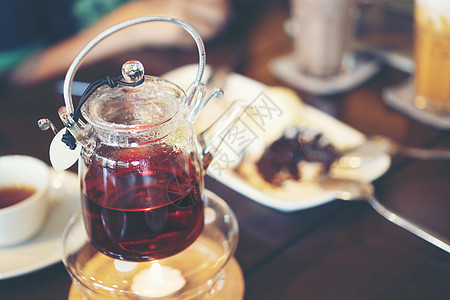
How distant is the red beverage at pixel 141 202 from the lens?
0.50 m

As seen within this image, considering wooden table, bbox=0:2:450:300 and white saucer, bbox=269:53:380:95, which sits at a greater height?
white saucer, bbox=269:53:380:95

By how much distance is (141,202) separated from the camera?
500mm

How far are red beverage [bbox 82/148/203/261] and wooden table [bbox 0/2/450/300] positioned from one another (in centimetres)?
13

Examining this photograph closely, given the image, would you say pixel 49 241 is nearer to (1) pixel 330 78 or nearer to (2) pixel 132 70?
(2) pixel 132 70

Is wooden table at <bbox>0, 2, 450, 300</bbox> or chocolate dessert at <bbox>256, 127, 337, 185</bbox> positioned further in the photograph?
chocolate dessert at <bbox>256, 127, 337, 185</bbox>

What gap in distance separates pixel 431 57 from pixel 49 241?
0.72m

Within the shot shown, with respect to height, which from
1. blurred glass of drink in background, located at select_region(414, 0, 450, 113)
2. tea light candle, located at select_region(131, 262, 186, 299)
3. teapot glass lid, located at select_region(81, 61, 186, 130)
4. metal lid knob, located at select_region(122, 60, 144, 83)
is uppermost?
metal lid knob, located at select_region(122, 60, 144, 83)

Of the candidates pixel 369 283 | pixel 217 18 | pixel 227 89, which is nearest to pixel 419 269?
pixel 369 283

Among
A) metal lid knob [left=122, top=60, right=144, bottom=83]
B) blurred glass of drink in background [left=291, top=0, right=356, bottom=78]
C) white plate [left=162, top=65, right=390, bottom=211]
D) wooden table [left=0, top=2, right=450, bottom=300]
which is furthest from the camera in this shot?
blurred glass of drink in background [left=291, top=0, right=356, bottom=78]

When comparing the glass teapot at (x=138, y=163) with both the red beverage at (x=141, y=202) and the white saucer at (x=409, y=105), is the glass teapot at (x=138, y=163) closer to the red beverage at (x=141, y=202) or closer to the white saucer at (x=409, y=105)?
the red beverage at (x=141, y=202)

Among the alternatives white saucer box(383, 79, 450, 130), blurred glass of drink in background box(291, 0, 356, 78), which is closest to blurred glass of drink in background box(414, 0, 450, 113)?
white saucer box(383, 79, 450, 130)

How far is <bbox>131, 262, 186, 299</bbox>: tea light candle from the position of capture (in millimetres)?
535

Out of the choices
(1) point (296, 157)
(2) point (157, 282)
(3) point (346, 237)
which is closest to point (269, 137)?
(1) point (296, 157)

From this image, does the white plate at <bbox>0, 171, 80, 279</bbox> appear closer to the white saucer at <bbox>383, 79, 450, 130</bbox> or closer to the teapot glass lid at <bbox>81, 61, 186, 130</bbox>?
the teapot glass lid at <bbox>81, 61, 186, 130</bbox>
